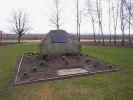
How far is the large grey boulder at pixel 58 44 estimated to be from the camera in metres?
9.02

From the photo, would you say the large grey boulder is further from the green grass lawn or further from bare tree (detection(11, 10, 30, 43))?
bare tree (detection(11, 10, 30, 43))

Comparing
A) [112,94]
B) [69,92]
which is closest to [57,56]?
[69,92]

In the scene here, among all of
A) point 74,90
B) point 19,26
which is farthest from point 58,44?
point 19,26

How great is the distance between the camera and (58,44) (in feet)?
30.1

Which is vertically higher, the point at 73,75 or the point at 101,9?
the point at 101,9

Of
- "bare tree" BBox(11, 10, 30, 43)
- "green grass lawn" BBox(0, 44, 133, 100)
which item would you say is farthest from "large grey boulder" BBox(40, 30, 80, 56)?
"bare tree" BBox(11, 10, 30, 43)

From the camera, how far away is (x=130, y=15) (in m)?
19.5

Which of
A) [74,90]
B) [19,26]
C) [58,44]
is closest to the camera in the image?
[74,90]

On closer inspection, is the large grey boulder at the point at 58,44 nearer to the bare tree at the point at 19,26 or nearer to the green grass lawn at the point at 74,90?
the green grass lawn at the point at 74,90

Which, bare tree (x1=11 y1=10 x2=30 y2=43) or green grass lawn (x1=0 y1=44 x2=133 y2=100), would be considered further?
bare tree (x1=11 y1=10 x2=30 y2=43)

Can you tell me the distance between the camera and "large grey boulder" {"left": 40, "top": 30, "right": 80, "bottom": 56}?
29.6 feet

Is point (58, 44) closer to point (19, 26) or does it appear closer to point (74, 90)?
point (74, 90)

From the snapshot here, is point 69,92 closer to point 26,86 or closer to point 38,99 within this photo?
point 38,99

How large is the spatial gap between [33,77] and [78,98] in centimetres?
309
